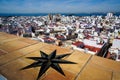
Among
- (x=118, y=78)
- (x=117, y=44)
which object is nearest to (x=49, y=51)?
(x=118, y=78)

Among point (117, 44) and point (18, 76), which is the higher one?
point (18, 76)

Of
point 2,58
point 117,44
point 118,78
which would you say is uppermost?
point 2,58

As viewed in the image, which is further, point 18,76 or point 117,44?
point 117,44

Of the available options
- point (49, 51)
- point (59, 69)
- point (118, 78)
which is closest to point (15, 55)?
point (49, 51)

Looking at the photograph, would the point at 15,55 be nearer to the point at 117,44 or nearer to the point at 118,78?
the point at 118,78

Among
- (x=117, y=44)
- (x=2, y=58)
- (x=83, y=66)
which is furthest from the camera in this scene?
(x=117, y=44)

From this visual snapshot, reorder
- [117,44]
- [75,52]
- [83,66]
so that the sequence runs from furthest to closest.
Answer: [117,44] < [75,52] < [83,66]

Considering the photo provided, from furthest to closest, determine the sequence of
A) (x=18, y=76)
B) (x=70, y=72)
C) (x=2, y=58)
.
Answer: (x=2, y=58) → (x=70, y=72) → (x=18, y=76)

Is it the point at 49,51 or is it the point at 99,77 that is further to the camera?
the point at 49,51

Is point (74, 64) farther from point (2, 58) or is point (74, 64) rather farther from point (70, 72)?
point (2, 58)
